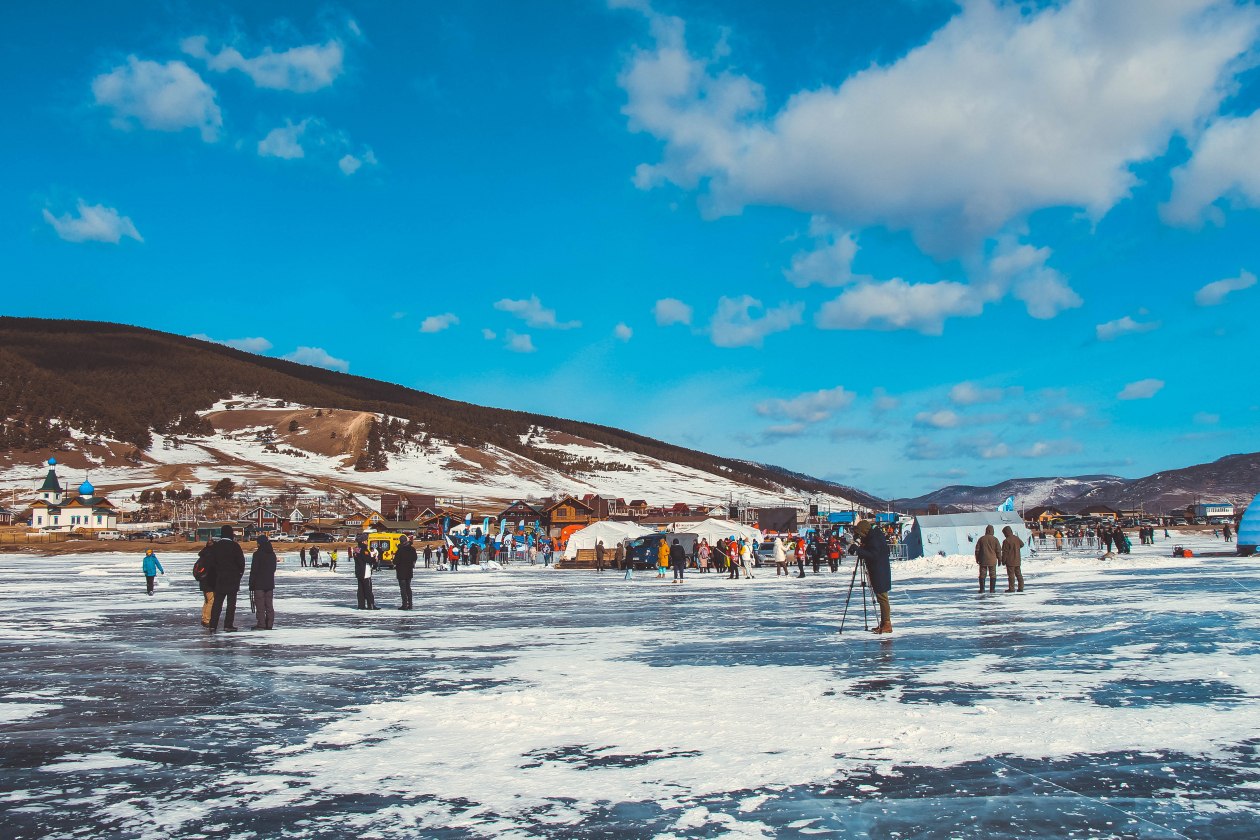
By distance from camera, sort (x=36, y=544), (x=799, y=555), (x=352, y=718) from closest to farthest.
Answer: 1. (x=352, y=718)
2. (x=799, y=555)
3. (x=36, y=544)

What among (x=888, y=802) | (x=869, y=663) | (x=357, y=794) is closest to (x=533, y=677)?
(x=869, y=663)

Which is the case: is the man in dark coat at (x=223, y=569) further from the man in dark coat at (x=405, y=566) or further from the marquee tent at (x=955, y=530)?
the marquee tent at (x=955, y=530)

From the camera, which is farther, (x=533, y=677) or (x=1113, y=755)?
(x=533, y=677)

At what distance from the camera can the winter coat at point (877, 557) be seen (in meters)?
14.1

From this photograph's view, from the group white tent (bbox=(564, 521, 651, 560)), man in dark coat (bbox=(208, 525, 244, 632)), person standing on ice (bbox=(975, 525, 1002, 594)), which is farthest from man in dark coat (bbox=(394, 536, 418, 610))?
white tent (bbox=(564, 521, 651, 560))

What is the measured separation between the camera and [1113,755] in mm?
6816

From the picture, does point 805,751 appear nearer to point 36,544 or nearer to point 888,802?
point 888,802

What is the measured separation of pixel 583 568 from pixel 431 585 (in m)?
15.0

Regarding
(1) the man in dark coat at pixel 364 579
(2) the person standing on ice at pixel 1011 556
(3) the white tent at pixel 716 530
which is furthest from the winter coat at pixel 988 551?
(3) the white tent at pixel 716 530

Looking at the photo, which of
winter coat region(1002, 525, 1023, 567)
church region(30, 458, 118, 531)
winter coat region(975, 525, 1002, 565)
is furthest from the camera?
church region(30, 458, 118, 531)

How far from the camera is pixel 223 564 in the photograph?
53.6 ft

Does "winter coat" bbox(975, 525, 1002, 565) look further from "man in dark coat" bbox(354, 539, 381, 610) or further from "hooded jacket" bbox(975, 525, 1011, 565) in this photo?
"man in dark coat" bbox(354, 539, 381, 610)

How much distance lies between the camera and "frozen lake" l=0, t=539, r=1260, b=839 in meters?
5.64

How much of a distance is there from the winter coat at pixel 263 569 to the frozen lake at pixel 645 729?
1003 mm
